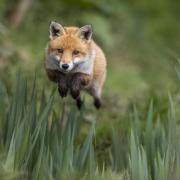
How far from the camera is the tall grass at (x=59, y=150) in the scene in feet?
17.9

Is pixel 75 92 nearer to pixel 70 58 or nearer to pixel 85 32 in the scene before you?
pixel 70 58

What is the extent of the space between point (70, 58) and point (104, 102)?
4.63 meters

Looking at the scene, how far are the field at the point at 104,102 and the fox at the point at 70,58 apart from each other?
0.65 feet

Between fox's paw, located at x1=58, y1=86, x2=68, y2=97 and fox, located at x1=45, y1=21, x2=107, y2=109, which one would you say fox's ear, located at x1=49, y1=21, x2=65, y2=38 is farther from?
fox's paw, located at x1=58, y1=86, x2=68, y2=97

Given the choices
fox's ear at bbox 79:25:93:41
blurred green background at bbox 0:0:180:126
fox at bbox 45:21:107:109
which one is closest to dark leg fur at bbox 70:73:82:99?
fox at bbox 45:21:107:109

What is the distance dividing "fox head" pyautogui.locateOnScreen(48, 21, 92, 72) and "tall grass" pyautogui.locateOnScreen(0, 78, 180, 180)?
340 millimetres

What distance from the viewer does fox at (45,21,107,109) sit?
Result: 5.53 m

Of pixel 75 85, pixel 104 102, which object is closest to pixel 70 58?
pixel 75 85

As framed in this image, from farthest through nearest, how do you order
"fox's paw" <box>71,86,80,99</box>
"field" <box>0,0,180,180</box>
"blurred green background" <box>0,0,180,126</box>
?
"blurred green background" <box>0,0,180,126</box>
"field" <box>0,0,180,180</box>
"fox's paw" <box>71,86,80,99</box>

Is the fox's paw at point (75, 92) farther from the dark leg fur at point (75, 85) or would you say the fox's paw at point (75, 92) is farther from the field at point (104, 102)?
the field at point (104, 102)

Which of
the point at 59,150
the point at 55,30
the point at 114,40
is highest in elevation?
the point at 55,30

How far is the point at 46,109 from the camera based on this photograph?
5723mm

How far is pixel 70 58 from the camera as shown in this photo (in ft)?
18.0

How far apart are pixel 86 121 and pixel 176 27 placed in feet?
23.3
